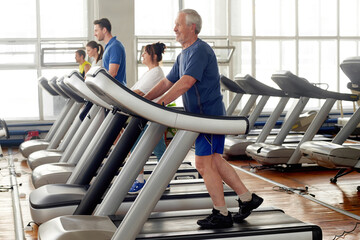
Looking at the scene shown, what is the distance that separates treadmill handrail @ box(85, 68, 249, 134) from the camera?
2.51 m

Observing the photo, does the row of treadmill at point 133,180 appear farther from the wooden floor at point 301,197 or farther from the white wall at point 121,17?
the white wall at point 121,17

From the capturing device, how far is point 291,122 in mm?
6594

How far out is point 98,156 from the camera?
3959mm

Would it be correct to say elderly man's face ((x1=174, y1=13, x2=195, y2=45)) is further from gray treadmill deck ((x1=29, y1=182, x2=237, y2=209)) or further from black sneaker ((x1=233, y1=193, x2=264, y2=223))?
gray treadmill deck ((x1=29, y1=182, x2=237, y2=209))

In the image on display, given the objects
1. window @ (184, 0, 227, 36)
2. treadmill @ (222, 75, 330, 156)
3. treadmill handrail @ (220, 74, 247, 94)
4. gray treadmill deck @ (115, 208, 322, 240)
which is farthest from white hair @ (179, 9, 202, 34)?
window @ (184, 0, 227, 36)

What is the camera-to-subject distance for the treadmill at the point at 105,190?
3316 mm

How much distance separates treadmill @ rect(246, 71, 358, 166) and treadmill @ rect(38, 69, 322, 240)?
107 inches

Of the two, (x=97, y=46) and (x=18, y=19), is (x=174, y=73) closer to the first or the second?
(x=97, y=46)

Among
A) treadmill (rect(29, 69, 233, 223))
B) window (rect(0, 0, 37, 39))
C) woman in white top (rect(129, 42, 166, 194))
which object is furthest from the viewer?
window (rect(0, 0, 37, 39))

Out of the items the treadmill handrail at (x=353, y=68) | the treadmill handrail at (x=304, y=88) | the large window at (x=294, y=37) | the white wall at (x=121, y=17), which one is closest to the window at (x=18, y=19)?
the white wall at (x=121, y=17)

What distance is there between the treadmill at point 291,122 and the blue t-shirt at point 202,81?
293 centimetres

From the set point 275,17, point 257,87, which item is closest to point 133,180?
point 257,87

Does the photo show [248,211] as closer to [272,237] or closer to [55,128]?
[272,237]


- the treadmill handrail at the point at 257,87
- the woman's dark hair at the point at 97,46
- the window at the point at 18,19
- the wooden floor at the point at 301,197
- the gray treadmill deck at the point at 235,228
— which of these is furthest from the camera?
the window at the point at 18,19
